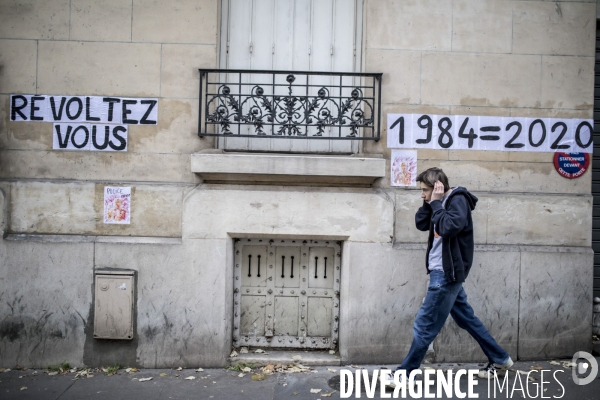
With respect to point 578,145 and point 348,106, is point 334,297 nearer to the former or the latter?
point 348,106

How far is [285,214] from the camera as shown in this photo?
18.7ft

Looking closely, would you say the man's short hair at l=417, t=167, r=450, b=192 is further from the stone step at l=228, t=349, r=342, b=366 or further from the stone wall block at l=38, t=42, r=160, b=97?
the stone wall block at l=38, t=42, r=160, b=97

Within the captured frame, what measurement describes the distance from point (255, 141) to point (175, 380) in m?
2.56

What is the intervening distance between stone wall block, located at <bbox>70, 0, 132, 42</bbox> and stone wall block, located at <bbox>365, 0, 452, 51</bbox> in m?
2.52

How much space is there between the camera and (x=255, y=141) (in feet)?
19.7

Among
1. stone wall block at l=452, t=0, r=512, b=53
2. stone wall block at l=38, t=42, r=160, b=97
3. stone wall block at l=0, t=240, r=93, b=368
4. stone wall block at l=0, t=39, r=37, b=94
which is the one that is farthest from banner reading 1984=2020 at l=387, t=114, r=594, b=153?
stone wall block at l=0, t=39, r=37, b=94

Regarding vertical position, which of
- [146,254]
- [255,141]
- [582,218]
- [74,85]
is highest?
[74,85]

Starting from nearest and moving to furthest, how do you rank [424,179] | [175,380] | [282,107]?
[424,179] < [175,380] < [282,107]

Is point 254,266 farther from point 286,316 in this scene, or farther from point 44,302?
point 44,302

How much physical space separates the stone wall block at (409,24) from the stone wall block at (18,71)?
3.50m

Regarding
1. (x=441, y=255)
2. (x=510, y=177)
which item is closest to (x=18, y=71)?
(x=441, y=255)

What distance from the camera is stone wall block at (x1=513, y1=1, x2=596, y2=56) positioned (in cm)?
586

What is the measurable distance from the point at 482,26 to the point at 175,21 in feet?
10.5

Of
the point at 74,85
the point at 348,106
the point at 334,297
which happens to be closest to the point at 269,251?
the point at 334,297
